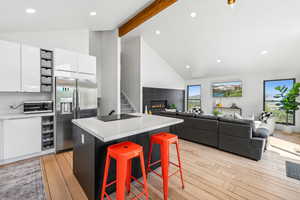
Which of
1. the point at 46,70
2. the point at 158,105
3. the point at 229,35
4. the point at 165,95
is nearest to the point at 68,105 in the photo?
the point at 46,70

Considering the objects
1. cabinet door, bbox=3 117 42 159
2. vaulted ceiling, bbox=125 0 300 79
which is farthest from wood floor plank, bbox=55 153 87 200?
vaulted ceiling, bbox=125 0 300 79

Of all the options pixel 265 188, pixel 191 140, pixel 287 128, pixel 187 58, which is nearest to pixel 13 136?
pixel 191 140

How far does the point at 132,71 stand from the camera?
5969mm

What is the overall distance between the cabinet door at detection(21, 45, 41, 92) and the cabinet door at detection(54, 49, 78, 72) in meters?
0.35

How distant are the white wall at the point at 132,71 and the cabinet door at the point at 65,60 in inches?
108

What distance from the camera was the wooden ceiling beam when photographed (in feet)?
10.8

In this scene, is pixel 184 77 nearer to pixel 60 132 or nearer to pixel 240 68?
pixel 240 68

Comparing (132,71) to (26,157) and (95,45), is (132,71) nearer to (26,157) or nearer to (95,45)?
(95,45)

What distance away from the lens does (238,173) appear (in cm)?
228

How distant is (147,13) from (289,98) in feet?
18.7

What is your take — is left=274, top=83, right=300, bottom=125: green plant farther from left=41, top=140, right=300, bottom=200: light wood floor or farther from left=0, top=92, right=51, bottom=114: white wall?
left=0, top=92, right=51, bottom=114: white wall

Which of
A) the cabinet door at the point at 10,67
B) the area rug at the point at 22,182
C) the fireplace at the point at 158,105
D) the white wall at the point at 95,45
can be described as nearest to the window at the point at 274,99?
the fireplace at the point at 158,105

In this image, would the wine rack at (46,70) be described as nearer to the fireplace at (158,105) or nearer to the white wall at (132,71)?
the white wall at (132,71)

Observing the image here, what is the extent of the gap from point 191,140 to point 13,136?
156 inches
